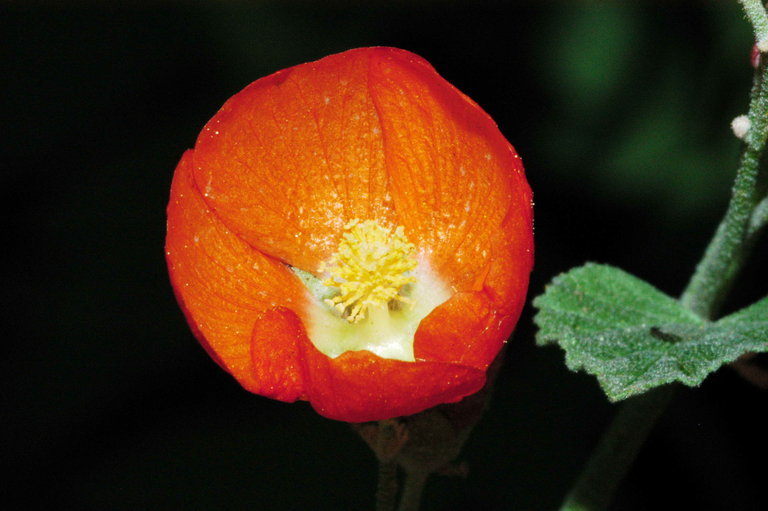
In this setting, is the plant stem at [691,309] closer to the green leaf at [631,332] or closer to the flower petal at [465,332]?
the green leaf at [631,332]

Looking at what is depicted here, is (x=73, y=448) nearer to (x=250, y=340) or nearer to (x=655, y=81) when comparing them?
(x=250, y=340)

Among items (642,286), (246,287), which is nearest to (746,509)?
(642,286)

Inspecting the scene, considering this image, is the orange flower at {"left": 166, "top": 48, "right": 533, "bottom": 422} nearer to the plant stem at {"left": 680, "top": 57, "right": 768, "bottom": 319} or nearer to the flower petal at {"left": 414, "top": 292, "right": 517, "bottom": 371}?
the flower petal at {"left": 414, "top": 292, "right": 517, "bottom": 371}

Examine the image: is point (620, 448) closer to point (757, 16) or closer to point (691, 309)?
point (691, 309)

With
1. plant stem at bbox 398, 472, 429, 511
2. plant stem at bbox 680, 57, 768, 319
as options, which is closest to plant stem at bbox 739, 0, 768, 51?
plant stem at bbox 680, 57, 768, 319

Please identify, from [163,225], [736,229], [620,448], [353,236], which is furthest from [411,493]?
[163,225]

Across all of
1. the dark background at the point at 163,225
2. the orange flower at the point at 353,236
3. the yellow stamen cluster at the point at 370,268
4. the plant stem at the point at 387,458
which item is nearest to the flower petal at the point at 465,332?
the orange flower at the point at 353,236
